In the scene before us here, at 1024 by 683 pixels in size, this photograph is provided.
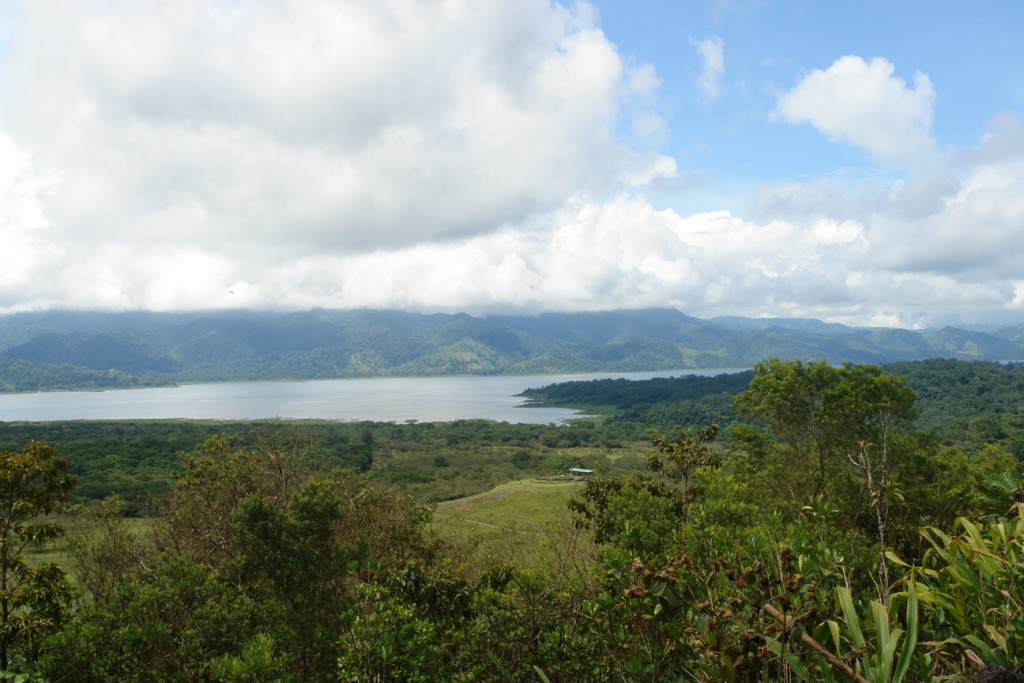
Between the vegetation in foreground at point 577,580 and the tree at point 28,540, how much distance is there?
35 mm

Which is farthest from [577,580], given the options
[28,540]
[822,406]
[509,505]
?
[509,505]

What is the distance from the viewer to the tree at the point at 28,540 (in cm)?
752

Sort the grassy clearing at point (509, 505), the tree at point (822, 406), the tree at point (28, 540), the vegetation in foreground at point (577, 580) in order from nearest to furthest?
the vegetation in foreground at point (577, 580) < the tree at point (28, 540) < the tree at point (822, 406) < the grassy clearing at point (509, 505)

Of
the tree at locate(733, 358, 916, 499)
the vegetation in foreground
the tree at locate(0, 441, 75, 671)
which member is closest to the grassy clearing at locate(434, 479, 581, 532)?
the tree at locate(733, 358, 916, 499)

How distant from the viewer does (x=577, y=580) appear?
25.9ft

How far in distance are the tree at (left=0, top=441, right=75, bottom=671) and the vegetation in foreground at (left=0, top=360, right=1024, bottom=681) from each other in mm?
35

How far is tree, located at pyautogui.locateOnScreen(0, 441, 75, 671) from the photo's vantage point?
7520 millimetres

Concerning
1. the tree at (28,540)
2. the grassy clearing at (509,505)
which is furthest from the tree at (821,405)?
the tree at (28,540)

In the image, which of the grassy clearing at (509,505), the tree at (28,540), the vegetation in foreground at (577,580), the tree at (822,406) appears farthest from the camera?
the grassy clearing at (509,505)

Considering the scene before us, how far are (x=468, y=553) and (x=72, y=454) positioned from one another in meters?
61.6

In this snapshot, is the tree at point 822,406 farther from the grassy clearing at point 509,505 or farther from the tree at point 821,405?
the grassy clearing at point 509,505

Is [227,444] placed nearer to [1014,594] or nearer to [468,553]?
[468,553]

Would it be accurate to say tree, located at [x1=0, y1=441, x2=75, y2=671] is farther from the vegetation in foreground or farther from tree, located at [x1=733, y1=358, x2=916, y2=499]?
tree, located at [x1=733, y1=358, x2=916, y2=499]

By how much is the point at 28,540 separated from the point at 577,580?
7.78 meters
